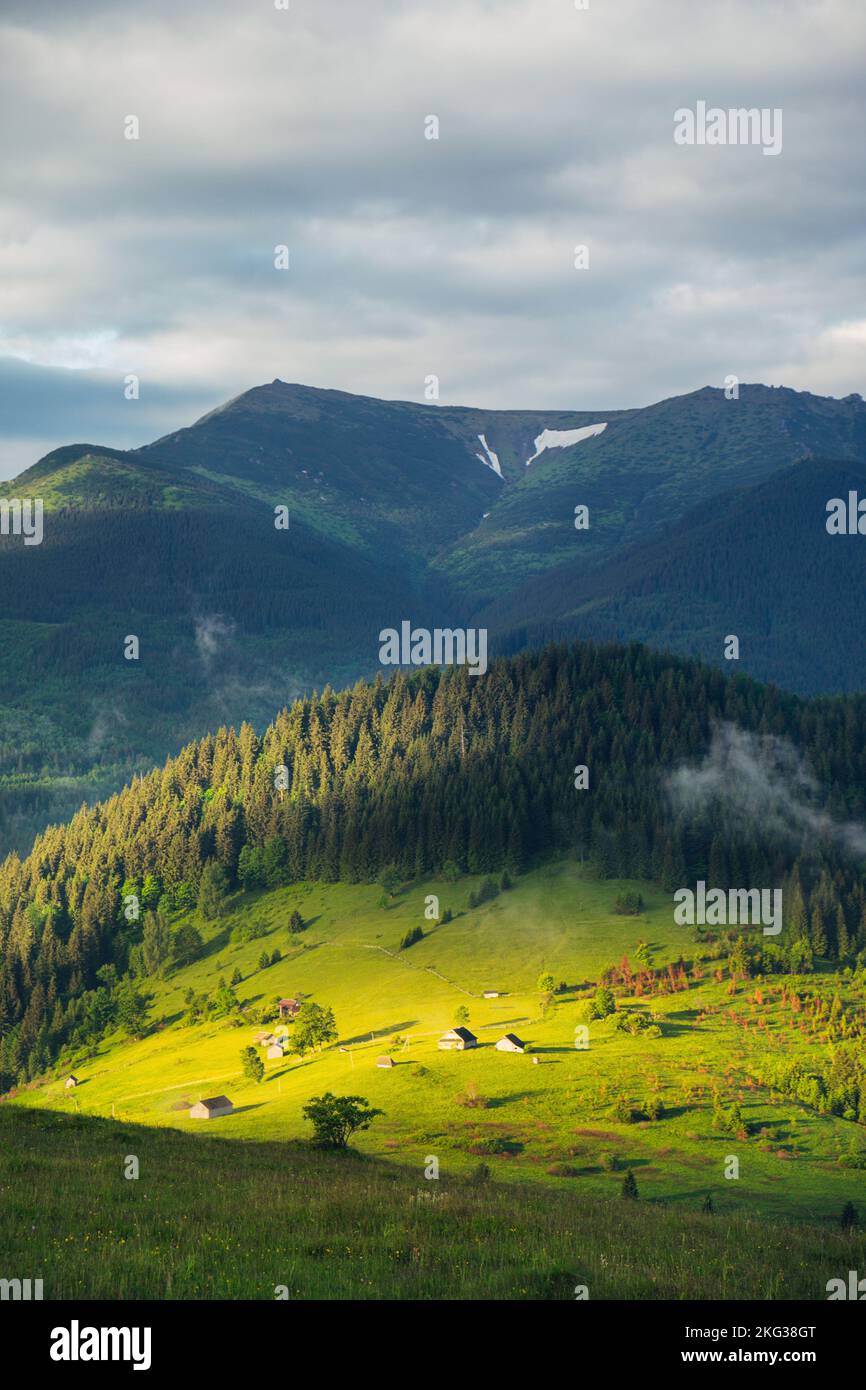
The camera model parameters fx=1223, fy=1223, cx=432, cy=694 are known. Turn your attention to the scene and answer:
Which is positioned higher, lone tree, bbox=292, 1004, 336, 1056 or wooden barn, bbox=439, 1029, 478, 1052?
wooden barn, bbox=439, 1029, 478, 1052

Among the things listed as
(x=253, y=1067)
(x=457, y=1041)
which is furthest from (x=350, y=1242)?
(x=253, y=1067)

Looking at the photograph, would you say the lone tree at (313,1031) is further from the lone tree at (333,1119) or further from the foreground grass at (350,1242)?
the foreground grass at (350,1242)

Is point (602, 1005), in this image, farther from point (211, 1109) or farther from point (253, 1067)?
point (211, 1109)

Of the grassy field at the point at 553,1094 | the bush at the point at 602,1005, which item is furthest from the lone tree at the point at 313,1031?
the bush at the point at 602,1005

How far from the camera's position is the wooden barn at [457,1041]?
156 meters

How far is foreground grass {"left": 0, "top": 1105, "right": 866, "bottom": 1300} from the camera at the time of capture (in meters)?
24.7

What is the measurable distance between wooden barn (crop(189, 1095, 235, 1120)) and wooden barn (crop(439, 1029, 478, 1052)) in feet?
92.6

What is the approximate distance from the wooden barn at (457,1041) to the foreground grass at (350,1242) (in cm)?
11127

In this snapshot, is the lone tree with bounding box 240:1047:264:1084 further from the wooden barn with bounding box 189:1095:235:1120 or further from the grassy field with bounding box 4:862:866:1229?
the wooden barn with bounding box 189:1095:235:1120

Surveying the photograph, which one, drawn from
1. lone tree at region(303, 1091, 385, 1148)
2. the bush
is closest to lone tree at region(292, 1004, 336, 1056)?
the bush

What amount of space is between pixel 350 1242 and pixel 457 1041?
131820mm

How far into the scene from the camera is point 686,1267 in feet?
93.6
